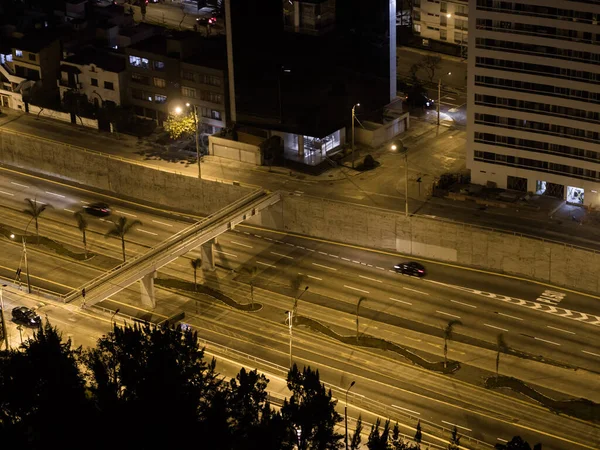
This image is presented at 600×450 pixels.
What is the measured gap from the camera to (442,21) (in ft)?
639

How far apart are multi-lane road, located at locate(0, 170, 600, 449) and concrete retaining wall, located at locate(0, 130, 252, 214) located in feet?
8.74

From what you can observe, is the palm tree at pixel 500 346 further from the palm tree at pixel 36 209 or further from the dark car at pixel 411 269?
the palm tree at pixel 36 209

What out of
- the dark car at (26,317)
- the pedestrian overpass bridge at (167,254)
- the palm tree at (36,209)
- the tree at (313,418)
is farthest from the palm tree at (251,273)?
the tree at (313,418)

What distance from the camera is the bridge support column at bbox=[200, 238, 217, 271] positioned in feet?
474

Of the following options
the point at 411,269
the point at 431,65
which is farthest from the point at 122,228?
the point at 431,65

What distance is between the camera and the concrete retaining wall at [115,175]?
514 feet

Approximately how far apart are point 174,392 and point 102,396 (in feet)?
18.7

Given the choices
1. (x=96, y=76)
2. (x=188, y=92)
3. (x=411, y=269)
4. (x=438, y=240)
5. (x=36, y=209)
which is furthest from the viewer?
(x=96, y=76)

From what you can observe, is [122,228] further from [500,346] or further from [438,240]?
→ [500,346]

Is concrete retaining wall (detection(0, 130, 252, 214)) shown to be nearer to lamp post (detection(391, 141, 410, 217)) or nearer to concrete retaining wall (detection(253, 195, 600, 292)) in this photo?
concrete retaining wall (detection(253, 195, 600, 292))

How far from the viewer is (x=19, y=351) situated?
119 m

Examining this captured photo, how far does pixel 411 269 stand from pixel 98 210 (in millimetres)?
38245

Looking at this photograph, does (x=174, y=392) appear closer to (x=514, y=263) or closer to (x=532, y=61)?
(x=514, y=263)

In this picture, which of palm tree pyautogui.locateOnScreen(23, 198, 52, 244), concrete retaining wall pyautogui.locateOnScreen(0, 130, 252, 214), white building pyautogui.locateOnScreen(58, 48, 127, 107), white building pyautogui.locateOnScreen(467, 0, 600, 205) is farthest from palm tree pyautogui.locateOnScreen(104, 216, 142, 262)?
white building pyautogui.locateOnScreen(467, 0, 600, 205)
